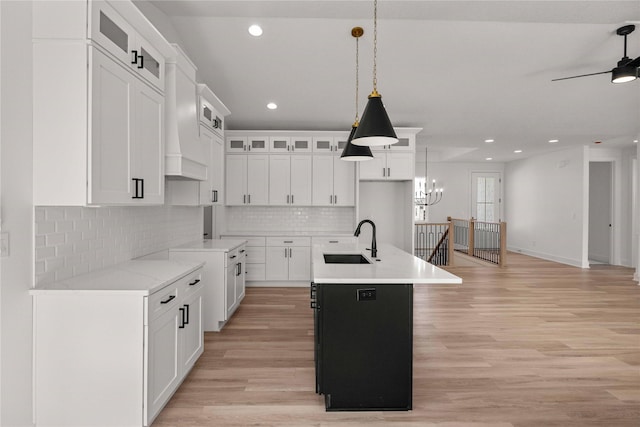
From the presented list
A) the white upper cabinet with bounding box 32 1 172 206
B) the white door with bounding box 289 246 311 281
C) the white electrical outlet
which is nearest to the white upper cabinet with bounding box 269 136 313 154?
the white door with bounding box 289 246 311 281

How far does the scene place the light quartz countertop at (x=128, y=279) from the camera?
6.72 feet

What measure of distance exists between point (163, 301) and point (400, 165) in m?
5.00

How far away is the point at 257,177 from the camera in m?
6.32

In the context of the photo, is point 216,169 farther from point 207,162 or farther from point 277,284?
point 277,284

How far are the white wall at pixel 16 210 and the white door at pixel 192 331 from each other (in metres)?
0.93

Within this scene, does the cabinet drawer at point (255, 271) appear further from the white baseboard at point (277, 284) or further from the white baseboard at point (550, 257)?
the white baseboard at point (550, 257)

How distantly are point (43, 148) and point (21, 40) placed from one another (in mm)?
565

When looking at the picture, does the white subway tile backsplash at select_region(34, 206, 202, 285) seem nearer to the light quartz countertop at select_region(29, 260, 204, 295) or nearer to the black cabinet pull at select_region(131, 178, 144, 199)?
the light quartz countertop at select_region(29, 260, 204, 295)

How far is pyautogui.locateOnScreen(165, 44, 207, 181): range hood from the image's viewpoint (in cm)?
312

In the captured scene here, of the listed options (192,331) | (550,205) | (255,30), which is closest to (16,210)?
(192,331)

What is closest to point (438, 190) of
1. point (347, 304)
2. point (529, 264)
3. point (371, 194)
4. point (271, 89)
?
point (529, 264)

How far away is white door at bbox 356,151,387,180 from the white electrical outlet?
517 centimetres

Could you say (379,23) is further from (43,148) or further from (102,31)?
(43,148)

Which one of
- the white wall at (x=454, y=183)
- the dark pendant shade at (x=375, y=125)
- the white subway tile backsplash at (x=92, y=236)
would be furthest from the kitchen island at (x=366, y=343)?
the white wall at (x=454, y=183)
